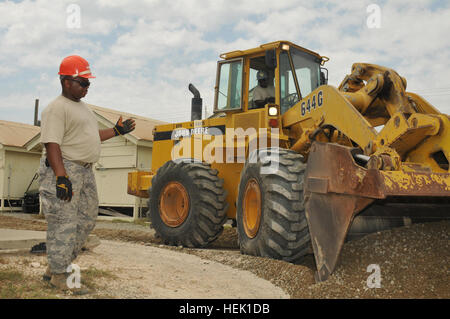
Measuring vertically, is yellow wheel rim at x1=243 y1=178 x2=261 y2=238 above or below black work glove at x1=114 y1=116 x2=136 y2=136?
below

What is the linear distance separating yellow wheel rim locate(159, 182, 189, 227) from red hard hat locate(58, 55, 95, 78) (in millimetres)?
4108

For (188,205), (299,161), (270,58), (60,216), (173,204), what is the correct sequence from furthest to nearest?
(173,204)
(188,205)
(270,58)
(299,161)
(60,216)

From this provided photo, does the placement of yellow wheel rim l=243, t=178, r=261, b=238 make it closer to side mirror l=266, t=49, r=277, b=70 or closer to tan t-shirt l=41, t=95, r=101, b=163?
side mirror l=266, t=49, r=277, b=70

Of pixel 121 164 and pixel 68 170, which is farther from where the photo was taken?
pixel 121 164

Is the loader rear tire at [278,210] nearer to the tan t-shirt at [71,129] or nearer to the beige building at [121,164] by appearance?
the tan t-shirt at [71,129]

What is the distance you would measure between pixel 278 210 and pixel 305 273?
927 mm

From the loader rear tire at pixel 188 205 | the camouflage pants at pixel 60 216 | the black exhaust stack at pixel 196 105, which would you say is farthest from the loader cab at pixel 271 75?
the camouflage pants at pixel 60 216

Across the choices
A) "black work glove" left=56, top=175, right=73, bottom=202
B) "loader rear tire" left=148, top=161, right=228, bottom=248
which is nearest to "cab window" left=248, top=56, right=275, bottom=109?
"loader rear tire" left=148, top=161, right=228, bottom=248

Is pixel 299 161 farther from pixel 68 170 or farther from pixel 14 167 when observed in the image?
pixel 14 167

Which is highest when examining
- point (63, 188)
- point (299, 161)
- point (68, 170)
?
point (299, 161)

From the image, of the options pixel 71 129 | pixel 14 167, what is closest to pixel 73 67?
pixel 71 129

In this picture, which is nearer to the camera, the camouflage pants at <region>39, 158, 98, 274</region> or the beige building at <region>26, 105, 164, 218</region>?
the camouflage pants at <region>39, 158, 98, 274</region>

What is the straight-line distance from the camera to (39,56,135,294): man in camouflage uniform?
3998 millimetres

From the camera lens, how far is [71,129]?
13.8 ft
